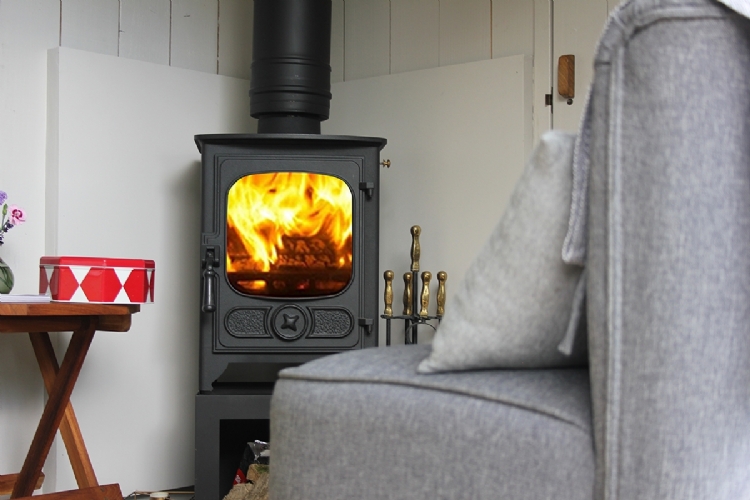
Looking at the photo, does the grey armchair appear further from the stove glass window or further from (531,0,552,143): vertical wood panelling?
(531,0,552,143): vertical wood panelling

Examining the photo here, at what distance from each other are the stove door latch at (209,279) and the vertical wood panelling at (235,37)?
0.94 metres

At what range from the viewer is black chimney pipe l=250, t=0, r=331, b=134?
2.66m

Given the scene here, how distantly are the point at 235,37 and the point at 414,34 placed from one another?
666mm

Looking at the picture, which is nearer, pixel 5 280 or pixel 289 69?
pixel 5 280

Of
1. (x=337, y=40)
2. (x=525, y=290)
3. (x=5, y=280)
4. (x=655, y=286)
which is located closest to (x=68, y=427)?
(x=5, y=280)

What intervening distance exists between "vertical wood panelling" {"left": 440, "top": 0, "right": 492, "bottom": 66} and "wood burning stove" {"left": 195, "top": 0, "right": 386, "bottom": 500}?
1.94ft

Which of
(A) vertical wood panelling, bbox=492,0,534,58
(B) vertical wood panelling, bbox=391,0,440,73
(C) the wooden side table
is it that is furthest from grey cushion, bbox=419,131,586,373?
(B) vertical wood panelling, bbox=391,0,440,73

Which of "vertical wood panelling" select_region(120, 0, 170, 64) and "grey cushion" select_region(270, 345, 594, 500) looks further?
"vertical wood panelling" select_region(120, 0, 170, 64)

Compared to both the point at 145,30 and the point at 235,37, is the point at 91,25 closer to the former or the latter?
the point at 145,30

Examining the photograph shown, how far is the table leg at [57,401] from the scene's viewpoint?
2.15 m

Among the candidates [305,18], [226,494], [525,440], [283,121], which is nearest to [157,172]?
[283,121]

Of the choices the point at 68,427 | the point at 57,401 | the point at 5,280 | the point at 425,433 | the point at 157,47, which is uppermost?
the point at 157,47

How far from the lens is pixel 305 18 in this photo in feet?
8.81

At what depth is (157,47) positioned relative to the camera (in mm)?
2988
